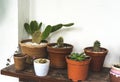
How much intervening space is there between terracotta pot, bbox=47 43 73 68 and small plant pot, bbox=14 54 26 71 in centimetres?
18

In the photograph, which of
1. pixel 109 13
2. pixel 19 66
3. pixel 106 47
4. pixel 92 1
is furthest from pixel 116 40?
pixel 19 66

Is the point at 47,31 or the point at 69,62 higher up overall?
the point at 47,31

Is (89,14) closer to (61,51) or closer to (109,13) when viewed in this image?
(109,13)

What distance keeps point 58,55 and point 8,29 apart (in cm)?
44

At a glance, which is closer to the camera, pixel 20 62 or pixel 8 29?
pixel 20 62

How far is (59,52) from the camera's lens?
1194mm

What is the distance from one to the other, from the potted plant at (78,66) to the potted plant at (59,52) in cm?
12

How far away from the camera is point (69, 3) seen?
1318 millimetres

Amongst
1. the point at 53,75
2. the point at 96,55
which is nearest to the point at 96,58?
the point at 96,55

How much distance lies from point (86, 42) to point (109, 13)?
0.26m

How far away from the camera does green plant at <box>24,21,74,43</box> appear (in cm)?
127

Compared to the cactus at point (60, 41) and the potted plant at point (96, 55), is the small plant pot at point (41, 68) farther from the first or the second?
the potted plant at point (96, 55)

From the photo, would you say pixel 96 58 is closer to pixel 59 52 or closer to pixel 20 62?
A: pixel 59 52

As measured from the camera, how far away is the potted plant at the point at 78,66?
1.04 meters
